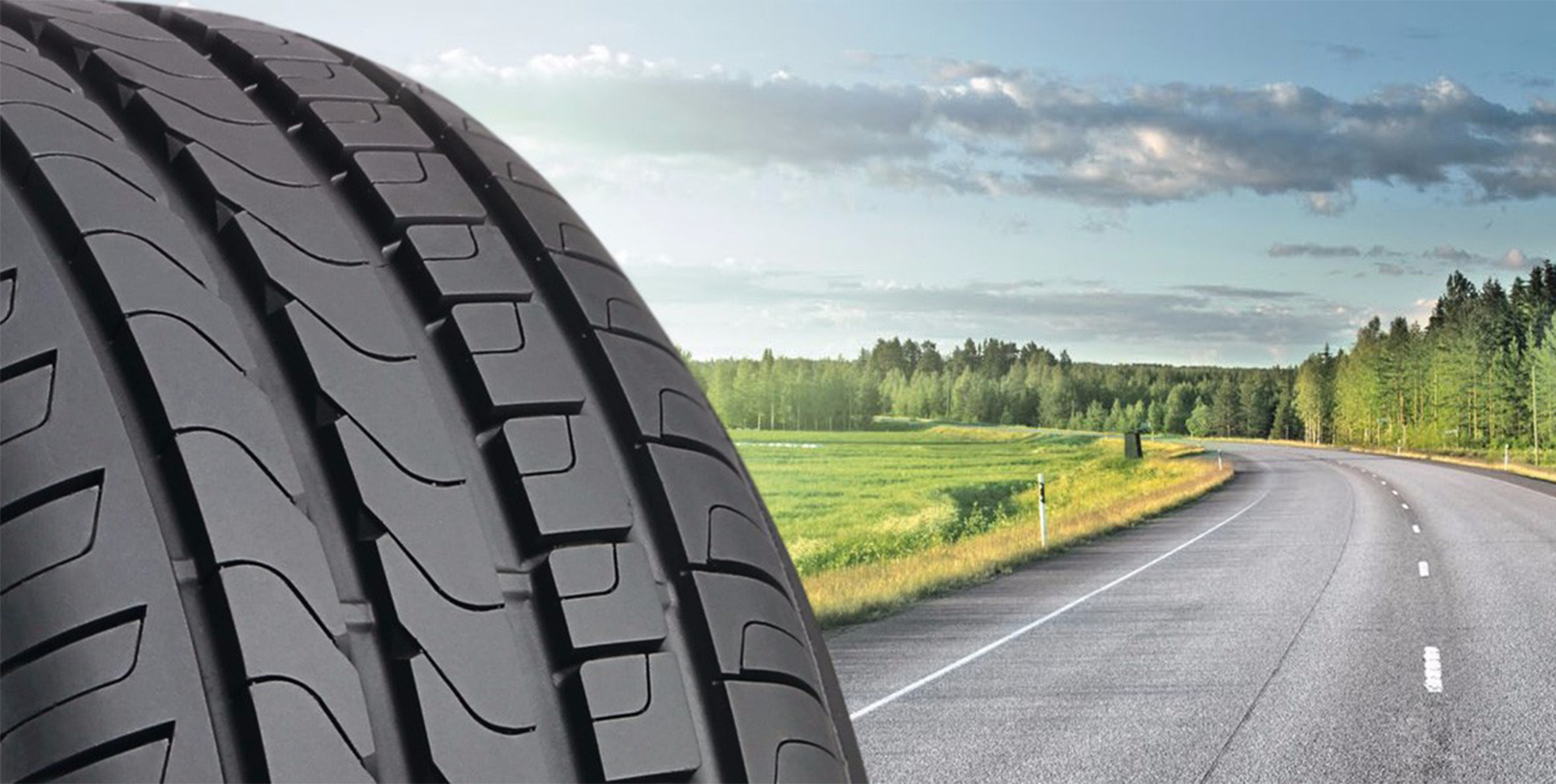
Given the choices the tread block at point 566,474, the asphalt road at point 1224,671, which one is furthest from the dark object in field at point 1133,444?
the tread block at point 566,474

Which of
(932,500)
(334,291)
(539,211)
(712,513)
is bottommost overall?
(932,500)

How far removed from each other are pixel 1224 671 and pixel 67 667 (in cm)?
1250

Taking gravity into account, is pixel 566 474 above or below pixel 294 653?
above

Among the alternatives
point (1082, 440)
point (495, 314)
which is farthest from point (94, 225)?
point (1082, 440)

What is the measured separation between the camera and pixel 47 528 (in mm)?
1331

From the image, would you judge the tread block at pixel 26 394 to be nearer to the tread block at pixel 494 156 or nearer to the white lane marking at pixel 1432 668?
the tread block at pixel 494 156

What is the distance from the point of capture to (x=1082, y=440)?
141 m

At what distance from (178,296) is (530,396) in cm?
33

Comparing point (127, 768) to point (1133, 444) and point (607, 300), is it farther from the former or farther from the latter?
point (1133, 444)

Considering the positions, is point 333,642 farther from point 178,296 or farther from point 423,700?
point 178,296

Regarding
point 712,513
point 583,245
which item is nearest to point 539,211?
point 583,245

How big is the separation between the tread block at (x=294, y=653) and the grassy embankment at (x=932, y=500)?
14.6 m

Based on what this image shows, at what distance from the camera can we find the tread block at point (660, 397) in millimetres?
1752

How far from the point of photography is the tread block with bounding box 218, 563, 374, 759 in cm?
132
